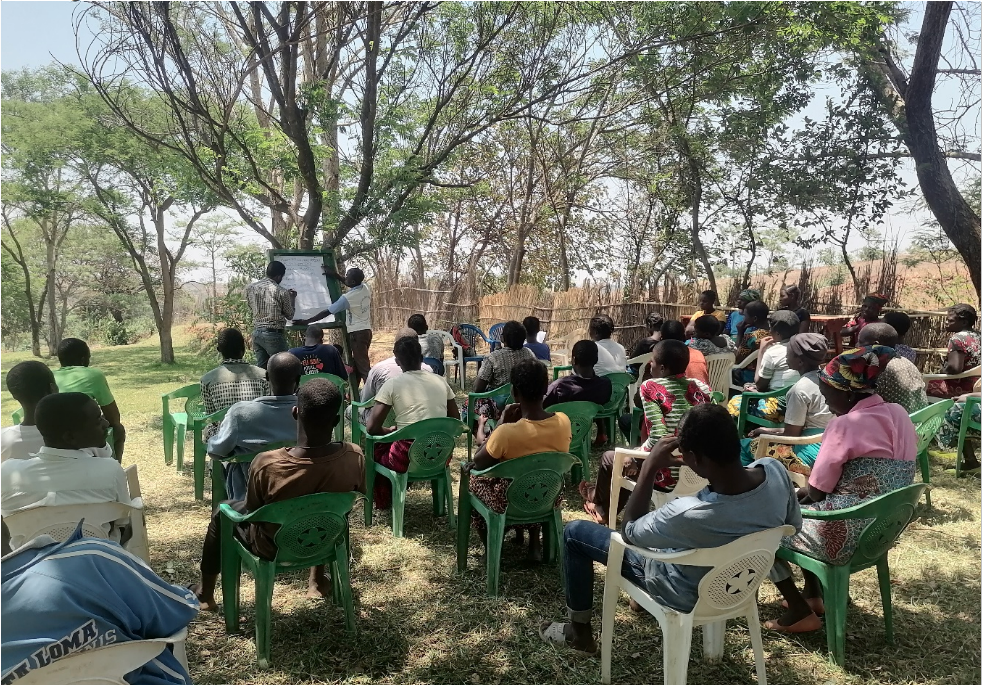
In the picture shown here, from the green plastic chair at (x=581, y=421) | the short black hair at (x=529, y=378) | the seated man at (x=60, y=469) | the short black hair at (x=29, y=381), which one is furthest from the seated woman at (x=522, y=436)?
the short black hair at (x=29, y=381)

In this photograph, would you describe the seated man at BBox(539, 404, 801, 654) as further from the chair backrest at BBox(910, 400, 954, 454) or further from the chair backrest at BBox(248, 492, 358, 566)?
the chair backrest at BBox(910, 400, 954, 454)

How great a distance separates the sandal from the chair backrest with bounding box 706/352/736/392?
3.82m

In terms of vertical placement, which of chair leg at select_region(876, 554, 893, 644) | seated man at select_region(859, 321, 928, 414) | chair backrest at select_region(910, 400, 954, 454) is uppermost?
seated man at select_region(859, 321, 928, 414)

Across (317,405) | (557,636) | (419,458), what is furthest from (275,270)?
(557,636)

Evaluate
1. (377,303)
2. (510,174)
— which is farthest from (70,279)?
(510,174)

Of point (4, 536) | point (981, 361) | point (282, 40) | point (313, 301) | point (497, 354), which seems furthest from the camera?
point (313, 301)

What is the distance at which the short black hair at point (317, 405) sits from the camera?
282 cm

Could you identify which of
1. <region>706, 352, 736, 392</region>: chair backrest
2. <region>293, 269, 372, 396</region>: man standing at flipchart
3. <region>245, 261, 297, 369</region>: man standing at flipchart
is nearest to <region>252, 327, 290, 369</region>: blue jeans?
<region>245, 261, 297, 369</region>: man standing at flipchart

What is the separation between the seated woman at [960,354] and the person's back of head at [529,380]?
14.5ft

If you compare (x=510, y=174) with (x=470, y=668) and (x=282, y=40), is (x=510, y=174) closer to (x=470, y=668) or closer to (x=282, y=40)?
(x=282, y=40)

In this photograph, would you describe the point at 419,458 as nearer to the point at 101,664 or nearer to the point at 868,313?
the point at 101,664

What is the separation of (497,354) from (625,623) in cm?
263

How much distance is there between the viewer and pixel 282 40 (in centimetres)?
692

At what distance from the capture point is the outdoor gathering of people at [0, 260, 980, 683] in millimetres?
1873
